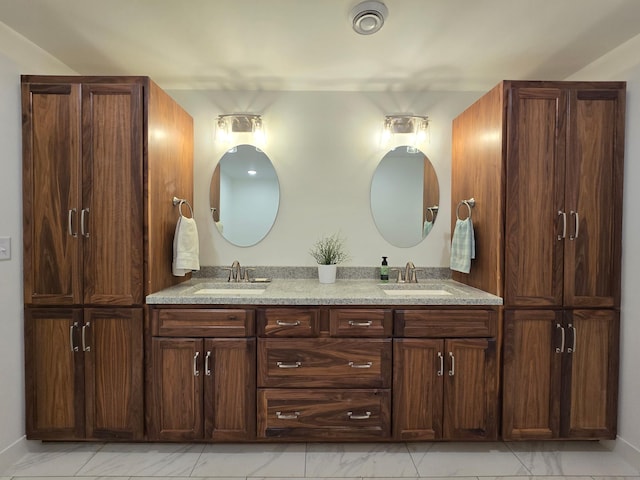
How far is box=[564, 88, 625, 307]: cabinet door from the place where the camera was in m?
1.95

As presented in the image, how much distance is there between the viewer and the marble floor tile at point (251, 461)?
186 cm

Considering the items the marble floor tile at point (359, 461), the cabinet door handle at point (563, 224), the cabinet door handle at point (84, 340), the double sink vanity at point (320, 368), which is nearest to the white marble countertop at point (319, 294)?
the double sink vanity at point (320, 368)

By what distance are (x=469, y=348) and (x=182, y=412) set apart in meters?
1.65

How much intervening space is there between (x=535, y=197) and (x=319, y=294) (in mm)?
1335

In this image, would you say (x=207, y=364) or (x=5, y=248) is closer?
(x=5, y=248)

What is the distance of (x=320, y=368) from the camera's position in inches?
77.5

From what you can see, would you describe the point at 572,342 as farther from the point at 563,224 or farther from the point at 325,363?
the point at 325,363

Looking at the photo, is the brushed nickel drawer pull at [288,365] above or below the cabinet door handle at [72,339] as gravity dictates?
below

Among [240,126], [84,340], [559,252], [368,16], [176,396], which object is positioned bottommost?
[176,396]

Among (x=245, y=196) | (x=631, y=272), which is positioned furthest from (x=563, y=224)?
(x=245, y=196)

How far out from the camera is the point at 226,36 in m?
1.95

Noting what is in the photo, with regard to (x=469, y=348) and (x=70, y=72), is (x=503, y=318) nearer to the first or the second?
(x=469, y=348)

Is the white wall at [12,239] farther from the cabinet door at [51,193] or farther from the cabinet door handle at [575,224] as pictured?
the cabinet door handle at [575,224]

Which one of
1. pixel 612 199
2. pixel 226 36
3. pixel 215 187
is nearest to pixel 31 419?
pixel 215 187
